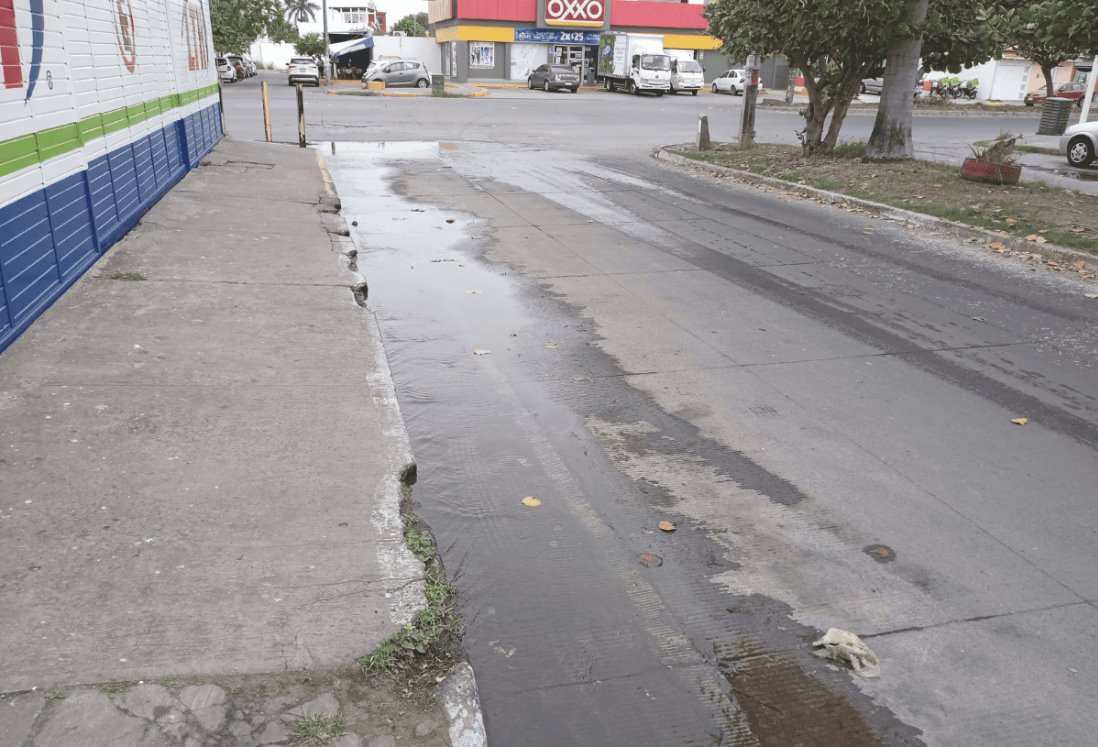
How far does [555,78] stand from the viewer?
156 ft

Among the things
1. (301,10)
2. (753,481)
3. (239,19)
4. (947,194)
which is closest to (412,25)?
(301,10)

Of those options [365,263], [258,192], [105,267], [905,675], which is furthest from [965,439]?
[258,192]

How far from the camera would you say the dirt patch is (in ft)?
37.0

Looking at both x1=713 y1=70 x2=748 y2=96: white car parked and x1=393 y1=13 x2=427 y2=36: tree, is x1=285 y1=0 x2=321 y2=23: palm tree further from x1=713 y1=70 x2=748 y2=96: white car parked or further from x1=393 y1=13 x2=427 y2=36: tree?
x1=713 y1=70 x2=748 y2=96: white car parked

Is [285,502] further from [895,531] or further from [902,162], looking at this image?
[902,162]

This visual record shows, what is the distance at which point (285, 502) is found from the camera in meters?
4.08

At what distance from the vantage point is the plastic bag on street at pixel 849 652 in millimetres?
3240

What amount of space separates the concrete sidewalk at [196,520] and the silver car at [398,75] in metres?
40.1

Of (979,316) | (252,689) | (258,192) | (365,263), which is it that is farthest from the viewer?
(258,192)

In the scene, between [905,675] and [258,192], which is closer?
[905,675]

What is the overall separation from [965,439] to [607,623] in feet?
9.80

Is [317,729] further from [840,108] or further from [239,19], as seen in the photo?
[239,19]

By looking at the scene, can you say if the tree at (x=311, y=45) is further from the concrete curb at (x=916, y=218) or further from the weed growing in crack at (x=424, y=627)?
the weed growing in crack at (x=424, y=627)

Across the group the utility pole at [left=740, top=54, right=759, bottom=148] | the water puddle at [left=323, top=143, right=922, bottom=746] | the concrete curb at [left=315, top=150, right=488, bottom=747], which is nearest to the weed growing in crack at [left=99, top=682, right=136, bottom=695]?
the concrete curb at [left=315, top=150, right=488, bottom=747]
